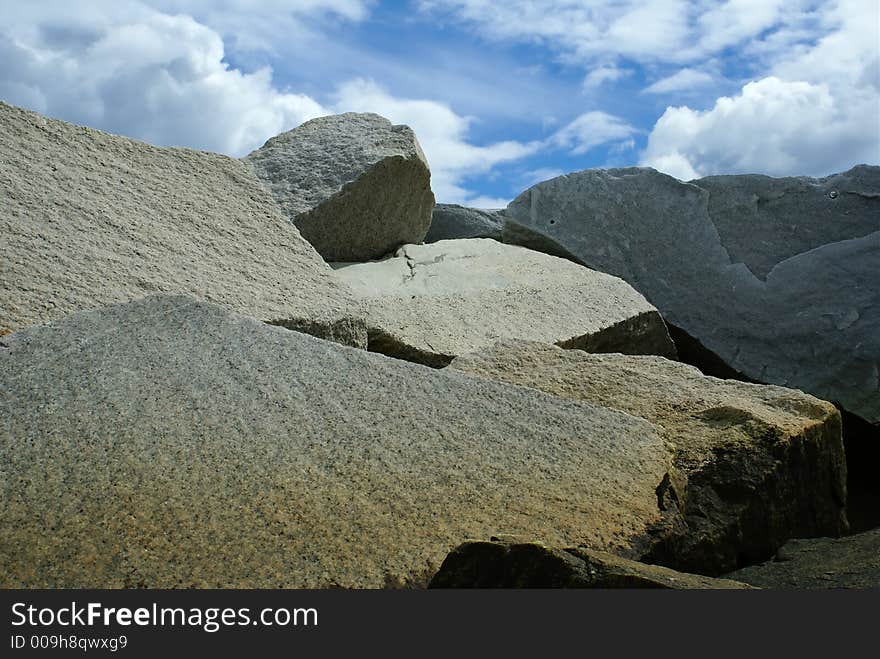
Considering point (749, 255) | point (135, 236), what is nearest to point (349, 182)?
point (135, 236)

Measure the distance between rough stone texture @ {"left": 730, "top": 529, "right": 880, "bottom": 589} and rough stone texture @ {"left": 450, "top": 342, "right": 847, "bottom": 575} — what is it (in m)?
0.06

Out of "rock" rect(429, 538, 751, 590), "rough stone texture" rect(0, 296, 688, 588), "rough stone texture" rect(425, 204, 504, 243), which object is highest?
"rough stone texture" rect(425, 204, 504, 243)

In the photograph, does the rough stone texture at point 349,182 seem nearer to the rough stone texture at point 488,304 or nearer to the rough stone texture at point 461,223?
the rough stone texture at point 488,304

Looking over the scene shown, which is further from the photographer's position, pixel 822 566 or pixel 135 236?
pixel 135 236

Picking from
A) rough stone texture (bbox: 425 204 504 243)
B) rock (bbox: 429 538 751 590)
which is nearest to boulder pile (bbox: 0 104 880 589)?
rock (bbox: 429 538 751 590)

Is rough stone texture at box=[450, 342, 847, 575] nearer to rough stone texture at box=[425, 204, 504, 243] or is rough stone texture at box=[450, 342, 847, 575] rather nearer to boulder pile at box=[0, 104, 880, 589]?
boulder pile at box=[0, 104, 880, 589]

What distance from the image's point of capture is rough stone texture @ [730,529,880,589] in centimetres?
170

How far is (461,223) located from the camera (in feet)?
19.7

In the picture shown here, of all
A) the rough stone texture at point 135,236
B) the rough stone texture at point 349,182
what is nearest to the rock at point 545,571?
the rough stone texture at point 135,236

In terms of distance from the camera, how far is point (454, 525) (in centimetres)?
166

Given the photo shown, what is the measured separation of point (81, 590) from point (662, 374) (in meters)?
1.75

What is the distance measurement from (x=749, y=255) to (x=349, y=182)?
6.29ft

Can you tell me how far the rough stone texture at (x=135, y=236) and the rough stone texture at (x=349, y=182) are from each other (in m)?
0.28

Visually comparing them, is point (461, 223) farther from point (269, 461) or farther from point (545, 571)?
point (545, 571)
